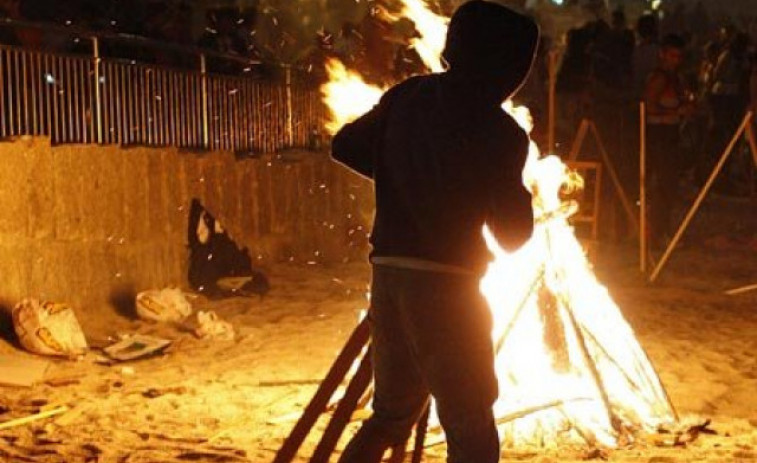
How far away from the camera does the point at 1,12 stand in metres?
10.5

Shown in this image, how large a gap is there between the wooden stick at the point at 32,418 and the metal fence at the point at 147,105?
3.33 m

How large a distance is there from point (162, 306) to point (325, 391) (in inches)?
235

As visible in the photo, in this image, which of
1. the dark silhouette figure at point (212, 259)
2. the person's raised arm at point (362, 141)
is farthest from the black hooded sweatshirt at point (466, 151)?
the dark silhouette figure at point (212, 259)

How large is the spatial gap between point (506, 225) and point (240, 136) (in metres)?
9.86

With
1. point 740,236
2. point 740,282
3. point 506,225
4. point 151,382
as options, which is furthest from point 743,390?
point 740,236

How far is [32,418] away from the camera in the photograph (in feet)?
21.9

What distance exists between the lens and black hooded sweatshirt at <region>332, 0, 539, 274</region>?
381 cm

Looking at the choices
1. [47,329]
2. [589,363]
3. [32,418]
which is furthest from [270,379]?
[589,363]

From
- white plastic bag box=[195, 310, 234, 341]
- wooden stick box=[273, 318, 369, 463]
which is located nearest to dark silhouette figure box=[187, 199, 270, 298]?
white plastic bag box=[195, 310, 234, 341]

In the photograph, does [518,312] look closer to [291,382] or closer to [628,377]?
[628,377]

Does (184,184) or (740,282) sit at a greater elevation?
(184,184)

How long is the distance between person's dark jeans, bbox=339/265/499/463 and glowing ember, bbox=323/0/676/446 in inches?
94.7

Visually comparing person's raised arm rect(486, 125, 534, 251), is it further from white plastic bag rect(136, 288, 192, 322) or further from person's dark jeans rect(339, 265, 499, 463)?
white plastic bag rect(136, 288, 192, 322)

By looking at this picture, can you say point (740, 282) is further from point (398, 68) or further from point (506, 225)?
point (506, 225)
